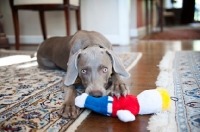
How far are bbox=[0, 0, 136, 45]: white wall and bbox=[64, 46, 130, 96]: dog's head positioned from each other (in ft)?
8.43

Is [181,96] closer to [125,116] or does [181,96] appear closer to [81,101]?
[125,116]

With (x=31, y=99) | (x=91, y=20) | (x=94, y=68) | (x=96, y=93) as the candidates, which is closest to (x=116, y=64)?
(x=94, y=68)

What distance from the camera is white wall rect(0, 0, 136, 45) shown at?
3.76 meters

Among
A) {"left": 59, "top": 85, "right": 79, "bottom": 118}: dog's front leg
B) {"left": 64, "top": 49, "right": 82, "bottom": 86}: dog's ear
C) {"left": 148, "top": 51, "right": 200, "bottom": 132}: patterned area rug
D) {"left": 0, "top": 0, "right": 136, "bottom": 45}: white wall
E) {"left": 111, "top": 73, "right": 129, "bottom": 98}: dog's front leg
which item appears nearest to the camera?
{"left": 148, "top": 51, "right": 200, "bottom": 132}: patterned area rug

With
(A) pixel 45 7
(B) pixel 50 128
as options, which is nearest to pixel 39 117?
(B) pixel 50 128

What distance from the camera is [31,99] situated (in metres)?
1.28

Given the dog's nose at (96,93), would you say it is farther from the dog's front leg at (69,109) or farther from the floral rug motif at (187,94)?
the floral rug motif at (187,94)

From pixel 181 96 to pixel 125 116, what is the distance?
0.43 meters

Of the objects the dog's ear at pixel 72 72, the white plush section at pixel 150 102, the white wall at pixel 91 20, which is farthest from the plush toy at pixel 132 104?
the white wall at pixel 91 20

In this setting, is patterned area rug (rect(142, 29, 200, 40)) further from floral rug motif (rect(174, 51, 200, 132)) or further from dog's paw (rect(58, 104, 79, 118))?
dog's paw (rect(58, 104, 79, 118))

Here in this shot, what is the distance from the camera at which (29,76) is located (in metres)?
1.85

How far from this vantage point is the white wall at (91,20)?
376 centimetres

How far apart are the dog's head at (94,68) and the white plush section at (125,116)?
0.16m

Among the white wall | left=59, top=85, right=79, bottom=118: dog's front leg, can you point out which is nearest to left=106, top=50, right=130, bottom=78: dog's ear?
left=59, top=85, right=79, bottom=118: dog's front leg
